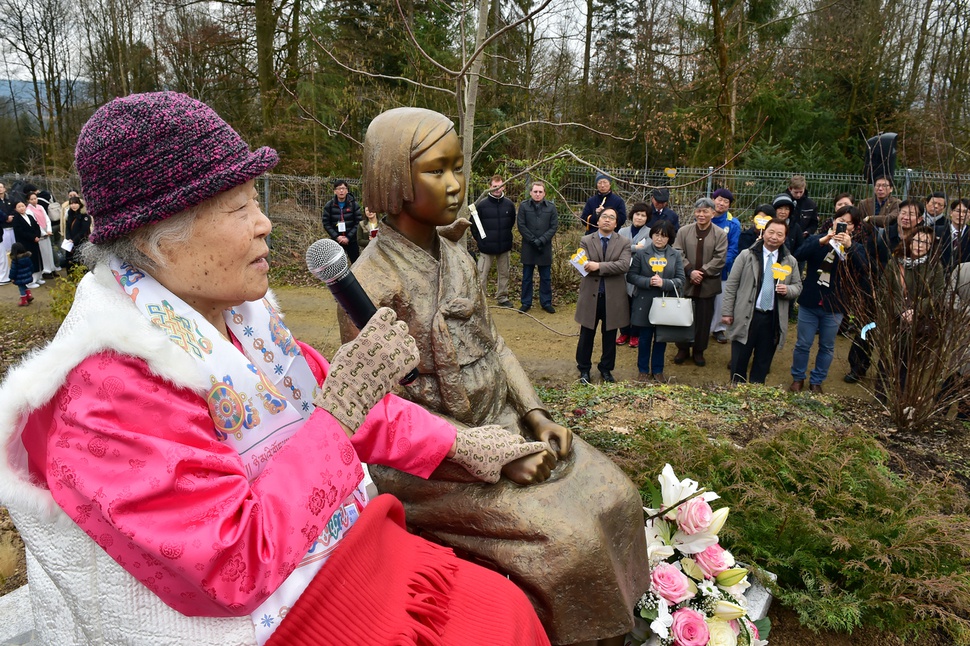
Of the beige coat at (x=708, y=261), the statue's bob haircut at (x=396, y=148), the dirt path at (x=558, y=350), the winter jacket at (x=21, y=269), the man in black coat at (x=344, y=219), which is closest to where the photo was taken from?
the statue's bob haircut at (x=396, y=148)

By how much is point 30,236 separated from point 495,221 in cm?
874

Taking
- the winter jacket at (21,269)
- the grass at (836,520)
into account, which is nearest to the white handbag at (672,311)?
the grass at (836,520)

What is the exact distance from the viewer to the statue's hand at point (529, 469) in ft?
6.45

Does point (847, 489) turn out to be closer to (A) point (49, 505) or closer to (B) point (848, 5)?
(A) point (49, 505)

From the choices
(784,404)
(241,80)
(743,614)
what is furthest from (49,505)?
(241,80)

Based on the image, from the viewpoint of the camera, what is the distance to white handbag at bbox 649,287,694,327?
21.6 feet

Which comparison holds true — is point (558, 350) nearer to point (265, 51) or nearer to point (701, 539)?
point (701, 539)

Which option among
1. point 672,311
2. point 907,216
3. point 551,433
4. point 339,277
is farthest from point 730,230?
point 339,277

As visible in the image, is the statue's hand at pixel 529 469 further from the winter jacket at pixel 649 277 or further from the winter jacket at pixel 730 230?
the winter jacket at pixel 730 230

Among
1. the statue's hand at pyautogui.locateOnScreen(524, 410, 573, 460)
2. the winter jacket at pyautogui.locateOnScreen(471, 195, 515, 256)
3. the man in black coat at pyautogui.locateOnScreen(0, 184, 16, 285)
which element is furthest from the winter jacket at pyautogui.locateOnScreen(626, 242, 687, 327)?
the man in black coat at pyautogui.locateOnScreen(0, 184, 16, 285)

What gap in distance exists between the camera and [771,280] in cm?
621

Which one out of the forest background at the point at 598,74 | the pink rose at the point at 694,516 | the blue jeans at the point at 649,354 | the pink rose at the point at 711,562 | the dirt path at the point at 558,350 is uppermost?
the forest background at the point at 598,74

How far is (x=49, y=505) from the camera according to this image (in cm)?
129

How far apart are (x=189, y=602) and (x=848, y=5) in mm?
19153
